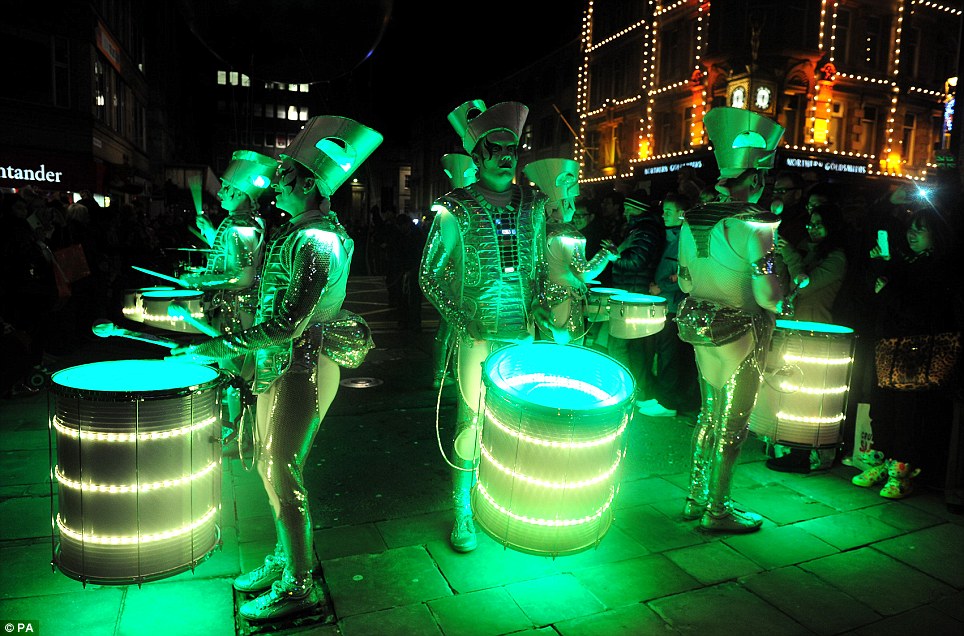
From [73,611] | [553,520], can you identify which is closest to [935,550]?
[553,520]

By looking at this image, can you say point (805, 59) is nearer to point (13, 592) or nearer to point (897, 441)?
point (897, 441)

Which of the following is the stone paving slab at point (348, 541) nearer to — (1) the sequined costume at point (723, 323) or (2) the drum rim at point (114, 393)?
(2) the drum rim at point (114, 393)

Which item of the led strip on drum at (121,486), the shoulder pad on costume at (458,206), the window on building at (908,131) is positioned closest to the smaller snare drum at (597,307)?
the shoulder pad on costume at (458,206)

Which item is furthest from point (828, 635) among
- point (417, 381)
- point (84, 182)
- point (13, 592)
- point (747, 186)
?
point (84, 182)

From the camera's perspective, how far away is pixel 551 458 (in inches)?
102

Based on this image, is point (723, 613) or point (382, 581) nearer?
point (723, 613)

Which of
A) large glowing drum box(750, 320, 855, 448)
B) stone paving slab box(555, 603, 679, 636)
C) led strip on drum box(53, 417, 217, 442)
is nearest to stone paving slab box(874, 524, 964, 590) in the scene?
large glowing drum box(750, 320, 855, 448)

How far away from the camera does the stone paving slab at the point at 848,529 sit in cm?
411

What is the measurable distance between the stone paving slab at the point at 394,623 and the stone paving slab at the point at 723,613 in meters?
1.20

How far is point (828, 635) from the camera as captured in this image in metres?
3.11

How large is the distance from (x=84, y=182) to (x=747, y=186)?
24222 mm

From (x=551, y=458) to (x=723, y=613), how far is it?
1.53 m

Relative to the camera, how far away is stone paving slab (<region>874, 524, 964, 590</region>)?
3.76 m

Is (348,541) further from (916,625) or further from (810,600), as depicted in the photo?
(916,625)
